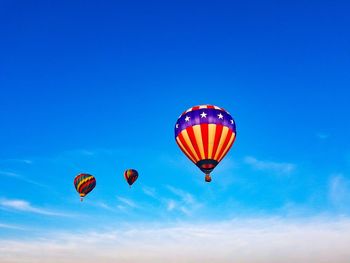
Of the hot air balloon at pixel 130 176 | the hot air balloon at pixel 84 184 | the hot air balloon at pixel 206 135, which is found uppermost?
the hot air balloon at pixel 130 176

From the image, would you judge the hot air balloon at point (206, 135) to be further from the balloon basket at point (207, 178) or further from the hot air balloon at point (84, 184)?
the hot air balloon at point (84, 184)

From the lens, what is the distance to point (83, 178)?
240ft

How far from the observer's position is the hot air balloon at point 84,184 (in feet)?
Answer: 236

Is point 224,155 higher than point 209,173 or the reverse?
higher

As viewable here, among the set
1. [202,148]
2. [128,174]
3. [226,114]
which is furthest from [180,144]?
[128,174]

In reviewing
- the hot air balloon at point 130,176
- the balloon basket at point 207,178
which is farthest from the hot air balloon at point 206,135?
the hot air balloon at point 130,176

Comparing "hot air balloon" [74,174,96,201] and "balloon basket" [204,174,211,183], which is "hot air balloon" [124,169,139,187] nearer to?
"hot air balloon" [74,174,96,201]

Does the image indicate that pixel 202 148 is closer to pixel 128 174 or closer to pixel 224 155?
pixel 224 155

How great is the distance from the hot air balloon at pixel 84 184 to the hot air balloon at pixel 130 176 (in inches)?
255

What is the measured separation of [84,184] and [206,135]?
1606 inches

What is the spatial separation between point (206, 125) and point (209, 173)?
476cm

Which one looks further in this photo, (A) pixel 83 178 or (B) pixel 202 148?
(A) pixel 83 178

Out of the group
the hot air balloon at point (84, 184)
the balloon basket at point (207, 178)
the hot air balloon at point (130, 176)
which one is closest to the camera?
the balloon basket at point (207, 178)

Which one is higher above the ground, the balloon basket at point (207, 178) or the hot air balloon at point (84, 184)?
the hot air balloon at point (84, 184)
